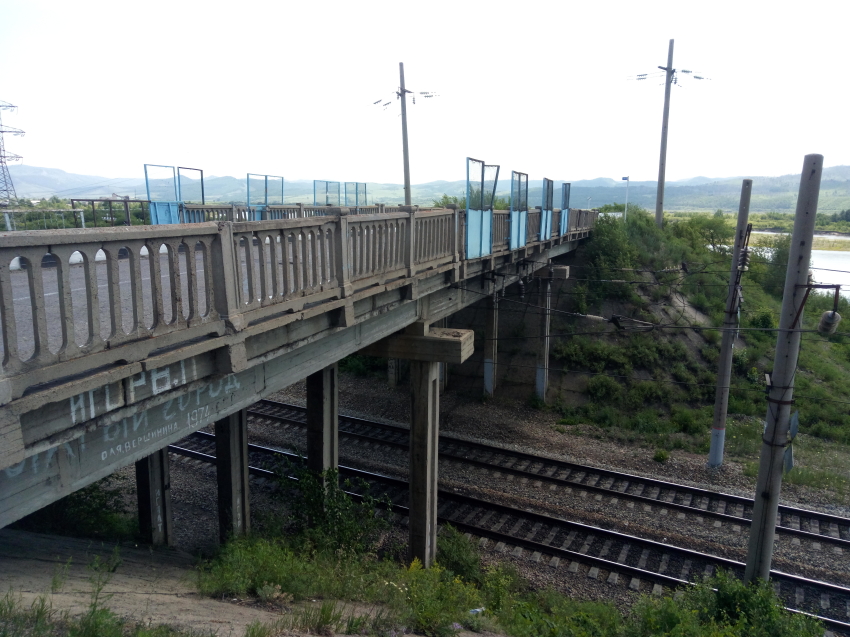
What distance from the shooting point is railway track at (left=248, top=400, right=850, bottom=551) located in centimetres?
1225

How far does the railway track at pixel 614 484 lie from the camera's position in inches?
482

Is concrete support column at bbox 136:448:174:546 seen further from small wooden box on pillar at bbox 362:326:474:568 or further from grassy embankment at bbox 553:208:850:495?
grassy embankment at bbox 553:208:850:495

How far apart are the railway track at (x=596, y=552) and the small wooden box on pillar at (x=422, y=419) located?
1.38m

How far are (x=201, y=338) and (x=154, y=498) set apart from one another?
235 inches

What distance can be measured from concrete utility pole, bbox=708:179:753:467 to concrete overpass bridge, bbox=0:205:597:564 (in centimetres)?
775

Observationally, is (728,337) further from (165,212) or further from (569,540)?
(165,212)

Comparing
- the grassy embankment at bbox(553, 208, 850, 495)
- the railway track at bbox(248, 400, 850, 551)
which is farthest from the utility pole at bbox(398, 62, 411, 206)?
the railway track at bbox(248, 400, 850, 551)

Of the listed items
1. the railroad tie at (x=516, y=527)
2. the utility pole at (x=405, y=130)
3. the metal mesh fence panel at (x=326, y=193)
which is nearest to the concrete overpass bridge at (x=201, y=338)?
the railroad tie at (x=516, y=527)

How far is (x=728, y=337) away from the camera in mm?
15570

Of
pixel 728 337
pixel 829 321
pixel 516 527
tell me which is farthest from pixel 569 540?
pixel 728 337

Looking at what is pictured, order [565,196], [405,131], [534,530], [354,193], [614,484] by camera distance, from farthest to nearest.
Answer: [405,131] < [354,193] < [565,196] < [614,484] < [534,530]

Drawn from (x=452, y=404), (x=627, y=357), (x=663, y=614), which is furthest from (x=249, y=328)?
(x=627, y=357)

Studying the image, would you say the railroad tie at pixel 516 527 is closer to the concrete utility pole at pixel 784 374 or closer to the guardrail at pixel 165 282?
the concrete utility pole at pixel 784 374

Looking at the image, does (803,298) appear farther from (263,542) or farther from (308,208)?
(308,208)
